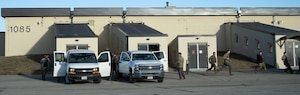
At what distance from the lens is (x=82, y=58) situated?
18641mm

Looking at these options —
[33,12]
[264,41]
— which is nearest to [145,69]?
[264,41]

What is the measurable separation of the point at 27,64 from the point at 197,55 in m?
14.2

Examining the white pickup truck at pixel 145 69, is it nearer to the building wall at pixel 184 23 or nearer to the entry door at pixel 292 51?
the entry door at pixel 292 51

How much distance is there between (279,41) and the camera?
2875 centimetres

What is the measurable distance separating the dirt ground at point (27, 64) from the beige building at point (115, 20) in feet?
12.8

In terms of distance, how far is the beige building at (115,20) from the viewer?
36.0 m

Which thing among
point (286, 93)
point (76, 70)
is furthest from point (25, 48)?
point (286, 93)

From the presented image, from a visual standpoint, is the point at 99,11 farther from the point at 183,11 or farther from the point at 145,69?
the point at 145,69

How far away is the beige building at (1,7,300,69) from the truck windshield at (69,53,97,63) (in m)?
14.6

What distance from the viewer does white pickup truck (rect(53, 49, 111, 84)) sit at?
17.4 meters

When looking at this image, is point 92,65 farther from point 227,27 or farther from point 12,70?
point 227,27

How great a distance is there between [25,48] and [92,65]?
69.0ft

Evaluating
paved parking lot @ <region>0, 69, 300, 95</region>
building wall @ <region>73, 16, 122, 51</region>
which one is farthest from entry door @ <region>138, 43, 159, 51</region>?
building wall @ <region>73, 16, 122, 51</region>

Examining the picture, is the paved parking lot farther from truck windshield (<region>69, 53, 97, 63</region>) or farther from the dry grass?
the dry grass
